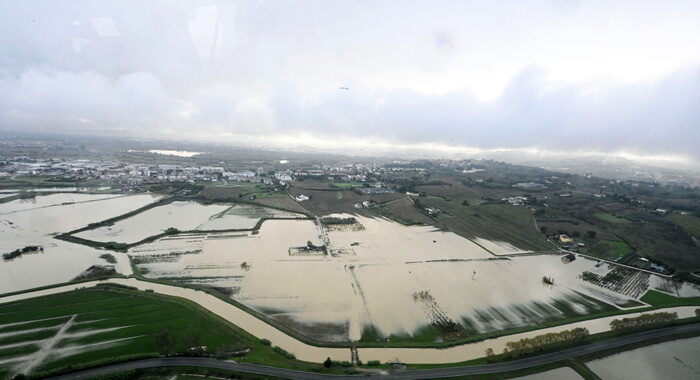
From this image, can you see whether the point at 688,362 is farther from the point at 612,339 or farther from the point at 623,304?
the point at 623,304

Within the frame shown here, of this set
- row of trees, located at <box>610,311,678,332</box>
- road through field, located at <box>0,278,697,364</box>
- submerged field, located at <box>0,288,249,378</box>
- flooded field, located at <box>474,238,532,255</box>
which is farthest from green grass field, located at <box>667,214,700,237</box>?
submerged field, located at <box>0,288,249,378</box>

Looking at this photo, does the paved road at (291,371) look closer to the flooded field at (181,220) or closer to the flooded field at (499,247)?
the flooded field at (499,247)

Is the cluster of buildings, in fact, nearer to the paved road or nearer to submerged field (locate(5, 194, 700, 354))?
submerged field (locate(5, 194, 700, 354))

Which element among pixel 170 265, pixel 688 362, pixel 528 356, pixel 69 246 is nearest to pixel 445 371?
pixel 528 356

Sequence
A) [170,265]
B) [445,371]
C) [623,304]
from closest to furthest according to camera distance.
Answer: [445,371]
[623,304]
[170,265]

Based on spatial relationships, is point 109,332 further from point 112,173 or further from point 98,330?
point 112,173

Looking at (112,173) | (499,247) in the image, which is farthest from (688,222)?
(112,173)
